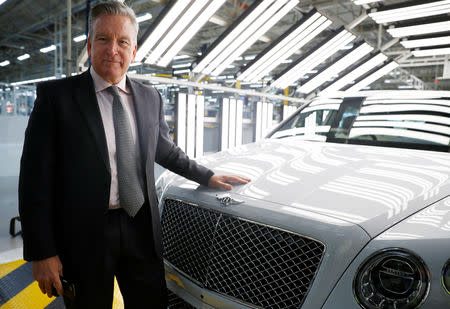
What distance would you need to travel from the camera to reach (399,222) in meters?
1.11

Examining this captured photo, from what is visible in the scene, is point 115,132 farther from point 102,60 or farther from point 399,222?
point 399,222

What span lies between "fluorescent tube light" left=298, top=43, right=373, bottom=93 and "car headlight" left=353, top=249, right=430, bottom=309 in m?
7.60

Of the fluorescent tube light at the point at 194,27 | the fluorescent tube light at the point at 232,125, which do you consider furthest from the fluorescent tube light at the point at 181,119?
the fluorescent tube light at the point at 232,125

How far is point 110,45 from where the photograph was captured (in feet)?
3.99

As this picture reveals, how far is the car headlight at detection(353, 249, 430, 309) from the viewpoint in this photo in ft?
3.10

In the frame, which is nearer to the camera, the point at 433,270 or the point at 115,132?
the point at 433,270

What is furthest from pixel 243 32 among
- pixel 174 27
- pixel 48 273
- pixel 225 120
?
pixel 48 273

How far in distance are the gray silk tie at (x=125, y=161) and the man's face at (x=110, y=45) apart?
0.07 metres

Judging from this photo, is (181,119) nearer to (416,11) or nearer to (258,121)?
(258,121)

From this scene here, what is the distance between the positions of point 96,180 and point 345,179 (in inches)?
39.8

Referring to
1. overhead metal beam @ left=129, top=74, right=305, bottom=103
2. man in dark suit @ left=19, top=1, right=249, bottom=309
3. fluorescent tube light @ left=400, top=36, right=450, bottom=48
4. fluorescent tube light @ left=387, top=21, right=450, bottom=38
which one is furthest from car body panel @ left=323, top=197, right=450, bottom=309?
fluorescent tube light @ left=400, top=36, right=450, bottom=48

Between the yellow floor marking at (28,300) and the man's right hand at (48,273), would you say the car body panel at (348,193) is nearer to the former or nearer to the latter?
the man's right hand at (48,273)

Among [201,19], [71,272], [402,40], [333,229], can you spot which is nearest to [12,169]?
[201,19]

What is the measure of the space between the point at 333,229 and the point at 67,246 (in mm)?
941
